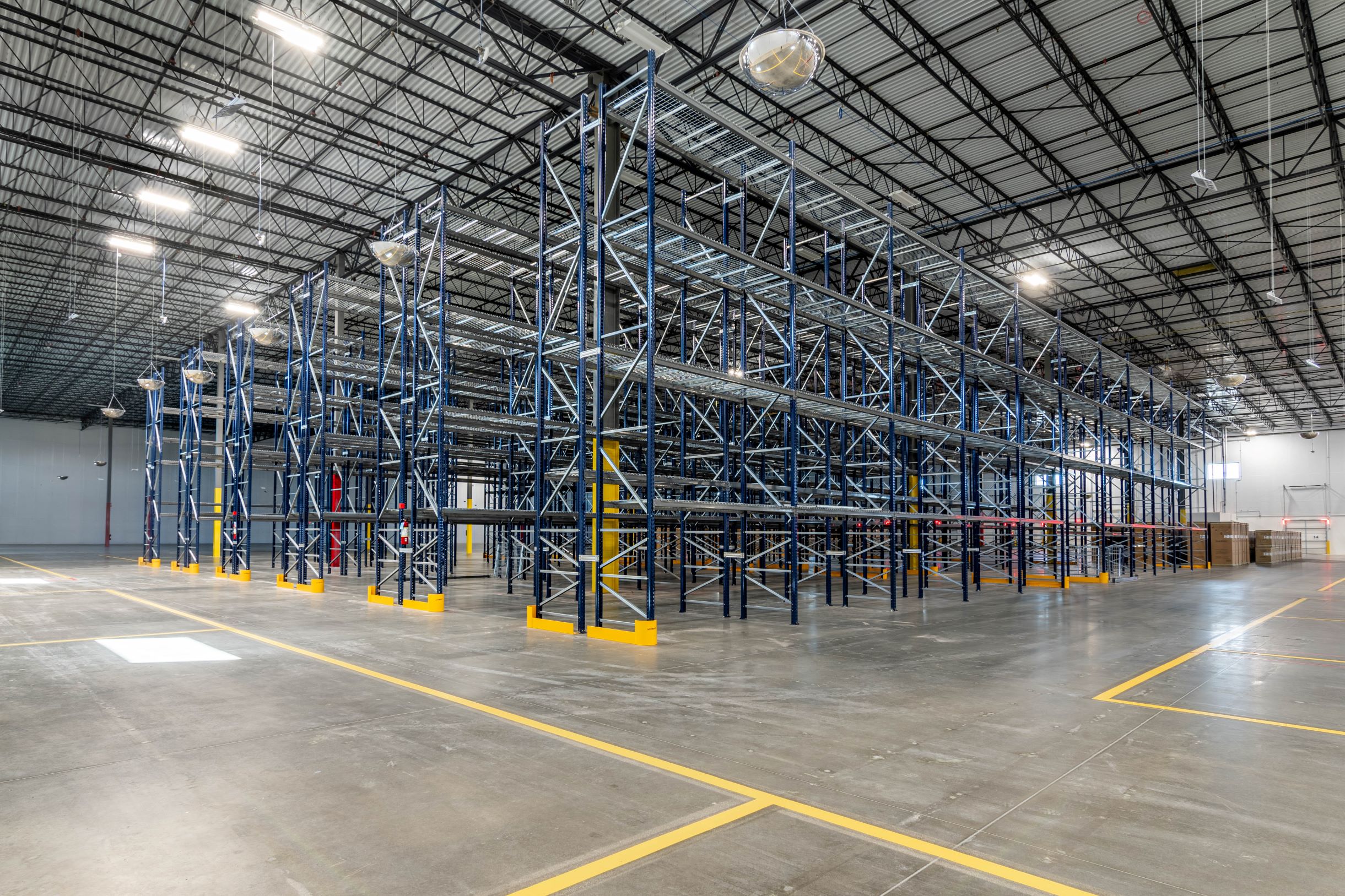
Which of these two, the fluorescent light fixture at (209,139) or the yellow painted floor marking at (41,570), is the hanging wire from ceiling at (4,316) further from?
the fluorescent light fixture at (209,139)

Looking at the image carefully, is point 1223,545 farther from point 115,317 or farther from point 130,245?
point 115,317

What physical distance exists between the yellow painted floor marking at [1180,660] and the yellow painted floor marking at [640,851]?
5.18m

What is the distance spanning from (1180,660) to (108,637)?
15687 mm

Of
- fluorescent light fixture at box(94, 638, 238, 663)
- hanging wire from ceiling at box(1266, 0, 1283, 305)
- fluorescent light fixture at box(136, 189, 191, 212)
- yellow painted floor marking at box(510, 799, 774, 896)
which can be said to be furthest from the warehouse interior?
fluorescent light fixture at box(136, 189, 191, 212)

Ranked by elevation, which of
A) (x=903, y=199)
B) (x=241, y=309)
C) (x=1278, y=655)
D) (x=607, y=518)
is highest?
(x=903, y=199)

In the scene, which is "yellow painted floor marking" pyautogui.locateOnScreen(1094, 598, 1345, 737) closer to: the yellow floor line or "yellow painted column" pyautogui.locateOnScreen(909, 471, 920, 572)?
the yellow floor line

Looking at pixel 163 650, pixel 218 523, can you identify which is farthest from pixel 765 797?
pixel 218 523

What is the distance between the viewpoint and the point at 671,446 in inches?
992

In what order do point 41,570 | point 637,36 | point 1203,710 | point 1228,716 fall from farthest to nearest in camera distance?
point 41,570 < point 637,36 < point 1203,710 < point 1228,716

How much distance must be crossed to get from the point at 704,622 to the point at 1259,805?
9.78 m

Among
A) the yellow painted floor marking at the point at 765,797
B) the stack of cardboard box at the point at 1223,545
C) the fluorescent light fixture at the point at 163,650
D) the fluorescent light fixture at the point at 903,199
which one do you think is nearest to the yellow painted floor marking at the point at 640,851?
the yellow painted floor marking at the point at 765,797

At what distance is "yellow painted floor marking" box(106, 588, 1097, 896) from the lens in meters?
3.76

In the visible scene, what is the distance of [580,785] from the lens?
506 centimetres

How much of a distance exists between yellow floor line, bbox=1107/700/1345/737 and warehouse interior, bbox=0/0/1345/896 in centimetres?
7
